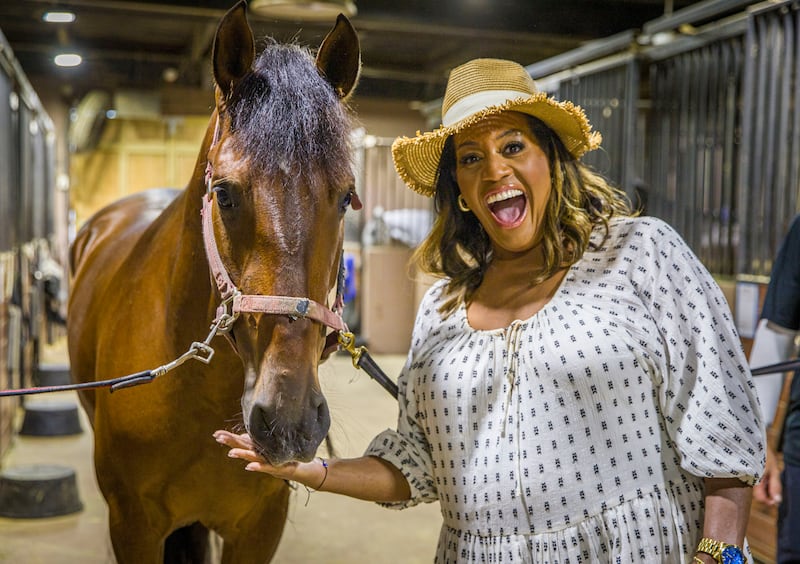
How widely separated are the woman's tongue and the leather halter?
30 cm

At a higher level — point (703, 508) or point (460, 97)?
point (460, 97)

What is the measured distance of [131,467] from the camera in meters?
1.73

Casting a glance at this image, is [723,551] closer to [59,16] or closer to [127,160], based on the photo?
[59,16]

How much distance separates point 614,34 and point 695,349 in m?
3.31

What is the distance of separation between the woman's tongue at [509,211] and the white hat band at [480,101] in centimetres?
16

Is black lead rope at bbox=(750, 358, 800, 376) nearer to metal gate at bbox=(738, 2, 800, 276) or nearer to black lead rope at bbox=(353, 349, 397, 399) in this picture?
black lead rope at bbox=(353, 349, 397, 399)

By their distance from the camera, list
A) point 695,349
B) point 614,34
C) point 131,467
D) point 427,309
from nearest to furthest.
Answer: point 695,349 → point 427,309 → point 131,467 → point 614,34

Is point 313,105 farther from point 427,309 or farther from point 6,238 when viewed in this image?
point 6,238

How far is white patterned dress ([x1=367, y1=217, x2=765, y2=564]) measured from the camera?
51.1 inches

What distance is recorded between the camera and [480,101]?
147cm

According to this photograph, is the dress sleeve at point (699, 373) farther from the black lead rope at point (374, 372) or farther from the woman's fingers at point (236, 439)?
the woman's fingers at point (236, 439)

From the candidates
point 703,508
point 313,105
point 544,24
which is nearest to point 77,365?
point 313,105

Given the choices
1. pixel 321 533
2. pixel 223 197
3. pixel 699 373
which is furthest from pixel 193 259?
pixel 321 533

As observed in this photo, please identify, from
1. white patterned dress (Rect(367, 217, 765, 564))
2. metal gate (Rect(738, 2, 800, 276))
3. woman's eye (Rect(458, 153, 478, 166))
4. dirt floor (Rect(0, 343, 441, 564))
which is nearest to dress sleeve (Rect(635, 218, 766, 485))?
white patterned dress (Rect(367, 217, 765, 564))
